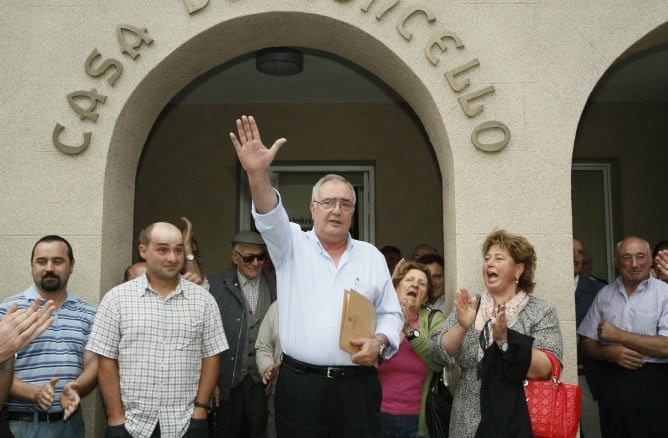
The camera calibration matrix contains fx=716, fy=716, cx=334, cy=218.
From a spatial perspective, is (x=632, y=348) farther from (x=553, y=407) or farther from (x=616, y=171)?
(x=616, y=171)

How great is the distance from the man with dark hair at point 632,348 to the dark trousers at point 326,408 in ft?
6.68

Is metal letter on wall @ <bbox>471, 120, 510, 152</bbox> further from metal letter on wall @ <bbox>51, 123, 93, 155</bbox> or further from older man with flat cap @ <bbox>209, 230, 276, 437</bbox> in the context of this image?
metal letter on wall @ <bbox>51, 123, 93, 155</bbox>

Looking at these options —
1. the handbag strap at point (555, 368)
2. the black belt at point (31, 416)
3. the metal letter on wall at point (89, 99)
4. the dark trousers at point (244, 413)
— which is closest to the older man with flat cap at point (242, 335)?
the dark trousers at point (244, 413)

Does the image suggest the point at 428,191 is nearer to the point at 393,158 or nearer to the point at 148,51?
the point at 393,158

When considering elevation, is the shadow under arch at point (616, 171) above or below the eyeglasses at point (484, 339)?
above

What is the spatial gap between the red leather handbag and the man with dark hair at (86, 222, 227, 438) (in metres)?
1.67

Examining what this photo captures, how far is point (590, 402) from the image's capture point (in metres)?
5.27

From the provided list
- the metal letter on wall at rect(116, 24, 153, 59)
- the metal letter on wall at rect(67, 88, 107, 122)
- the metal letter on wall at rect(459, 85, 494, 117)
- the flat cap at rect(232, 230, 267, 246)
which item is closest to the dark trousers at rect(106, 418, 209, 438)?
the flat cap at rect(232, 230, 267, 246)

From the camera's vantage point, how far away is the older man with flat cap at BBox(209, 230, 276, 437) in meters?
4.58

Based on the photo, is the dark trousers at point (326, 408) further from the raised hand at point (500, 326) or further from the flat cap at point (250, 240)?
the flat cap at point (250, 240)

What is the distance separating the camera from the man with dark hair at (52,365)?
373 centimetres

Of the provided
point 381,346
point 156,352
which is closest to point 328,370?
point 381,346

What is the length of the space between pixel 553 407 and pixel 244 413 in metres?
2.01

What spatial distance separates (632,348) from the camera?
464 centimetres
